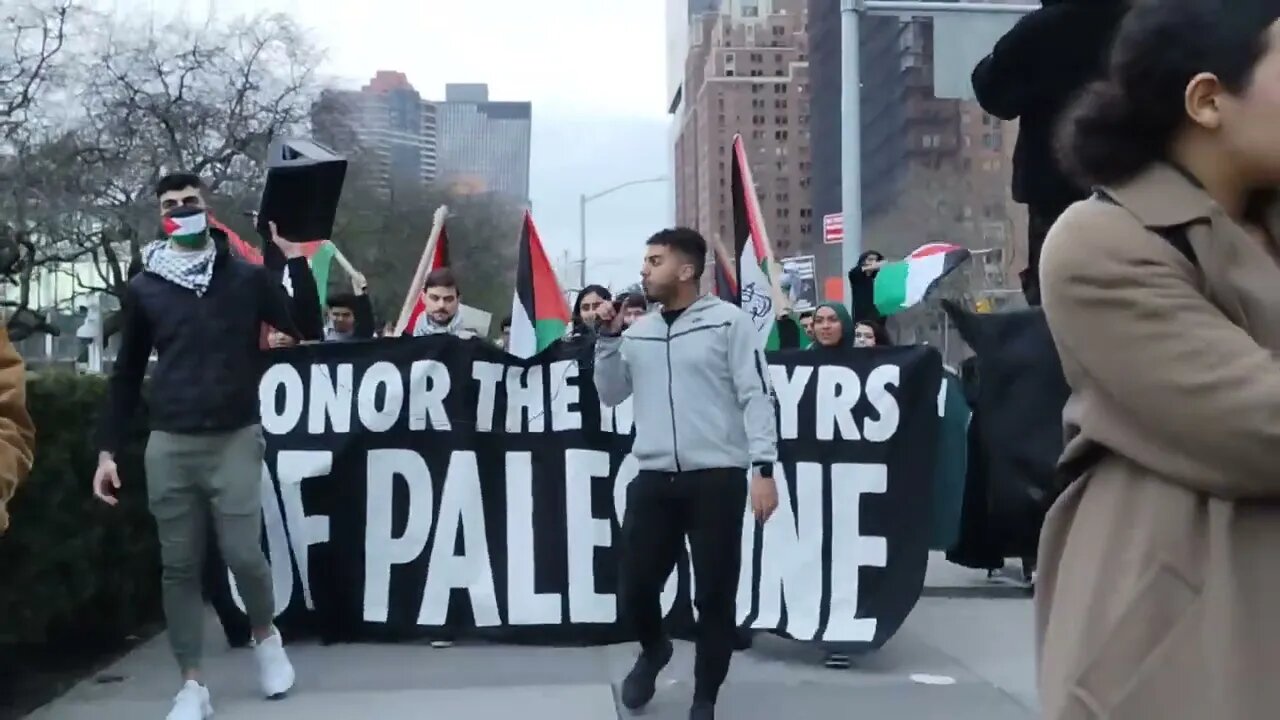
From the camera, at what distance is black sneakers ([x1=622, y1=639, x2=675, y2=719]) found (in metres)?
5.50

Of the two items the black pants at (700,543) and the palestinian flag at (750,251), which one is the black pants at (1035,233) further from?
the palestinian flag at (750,251)

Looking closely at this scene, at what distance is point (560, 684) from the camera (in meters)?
5.96

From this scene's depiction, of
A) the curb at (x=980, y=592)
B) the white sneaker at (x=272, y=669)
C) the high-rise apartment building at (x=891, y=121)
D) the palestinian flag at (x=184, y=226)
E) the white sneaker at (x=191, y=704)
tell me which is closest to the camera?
the white sneaker at (x=191, y=704)

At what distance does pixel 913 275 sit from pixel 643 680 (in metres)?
4.30

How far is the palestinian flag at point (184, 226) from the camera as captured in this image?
5.35 m

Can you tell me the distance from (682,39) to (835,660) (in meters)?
125

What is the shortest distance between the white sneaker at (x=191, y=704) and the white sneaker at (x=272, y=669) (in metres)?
0.33

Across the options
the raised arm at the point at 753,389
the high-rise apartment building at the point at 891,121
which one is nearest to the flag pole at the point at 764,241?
the raised arm at the point at 753,389

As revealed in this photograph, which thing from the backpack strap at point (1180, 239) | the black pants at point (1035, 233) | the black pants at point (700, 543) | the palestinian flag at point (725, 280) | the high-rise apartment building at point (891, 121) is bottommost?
the black pants at point (700, 543)

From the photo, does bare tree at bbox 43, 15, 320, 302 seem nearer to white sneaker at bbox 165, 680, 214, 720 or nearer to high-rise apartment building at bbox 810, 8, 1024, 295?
white sneaker at bbox 165, 680, 214, 720

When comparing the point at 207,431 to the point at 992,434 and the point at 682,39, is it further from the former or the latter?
the point at 682,39

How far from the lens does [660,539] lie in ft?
17.1

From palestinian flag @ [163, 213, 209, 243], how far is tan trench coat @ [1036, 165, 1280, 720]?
424cm

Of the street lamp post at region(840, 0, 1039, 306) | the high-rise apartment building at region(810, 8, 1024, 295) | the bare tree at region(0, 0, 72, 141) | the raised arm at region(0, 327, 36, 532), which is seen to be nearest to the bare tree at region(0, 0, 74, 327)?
the bare tree at region(0, 0, 72, 141)
